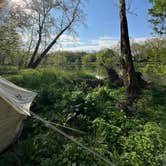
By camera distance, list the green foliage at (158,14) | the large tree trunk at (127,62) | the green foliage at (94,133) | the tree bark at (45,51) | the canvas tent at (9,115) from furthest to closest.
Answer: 1. the tree bark at (45,51)
2. the green foliage at (158,14)
3. the large tree trunk at (127,62)
4. the green foliage at (94,133)
5. the canvas tent at (9,115)

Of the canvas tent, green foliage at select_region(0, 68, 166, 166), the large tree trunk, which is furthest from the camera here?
the large tree trunk

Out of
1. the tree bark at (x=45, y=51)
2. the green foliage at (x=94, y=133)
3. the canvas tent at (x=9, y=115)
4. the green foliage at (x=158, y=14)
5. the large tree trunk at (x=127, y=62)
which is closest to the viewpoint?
the canvas tent at (x=9, y=115)

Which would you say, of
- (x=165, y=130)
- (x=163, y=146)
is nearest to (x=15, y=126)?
(x=163, y=146)

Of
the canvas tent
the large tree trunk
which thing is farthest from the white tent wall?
the large tree trunk

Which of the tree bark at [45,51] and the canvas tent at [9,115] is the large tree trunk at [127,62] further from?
the tree bark at [45,51]

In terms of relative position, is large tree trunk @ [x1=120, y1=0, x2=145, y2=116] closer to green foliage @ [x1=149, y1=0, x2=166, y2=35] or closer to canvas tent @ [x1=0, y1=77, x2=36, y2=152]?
green foliage @ [x1=149, y1=0, x2=166, y2=35]

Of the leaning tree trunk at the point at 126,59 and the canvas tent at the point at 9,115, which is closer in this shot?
the canvas tent at the point at 9,115

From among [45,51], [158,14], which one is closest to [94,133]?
[158,14]

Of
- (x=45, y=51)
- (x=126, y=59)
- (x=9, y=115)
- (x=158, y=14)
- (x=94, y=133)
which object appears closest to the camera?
(x=9, y=115)

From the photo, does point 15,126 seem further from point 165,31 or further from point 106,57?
point 106,57

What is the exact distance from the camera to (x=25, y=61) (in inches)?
792

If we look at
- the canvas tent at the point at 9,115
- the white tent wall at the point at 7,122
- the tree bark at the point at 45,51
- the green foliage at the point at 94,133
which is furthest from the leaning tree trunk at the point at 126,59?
the tree bark at the point at 45,51

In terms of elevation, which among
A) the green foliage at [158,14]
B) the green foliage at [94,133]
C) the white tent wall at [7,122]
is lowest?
the green foliage at [94,133]

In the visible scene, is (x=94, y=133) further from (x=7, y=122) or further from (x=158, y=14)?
(x=158, y=14)
